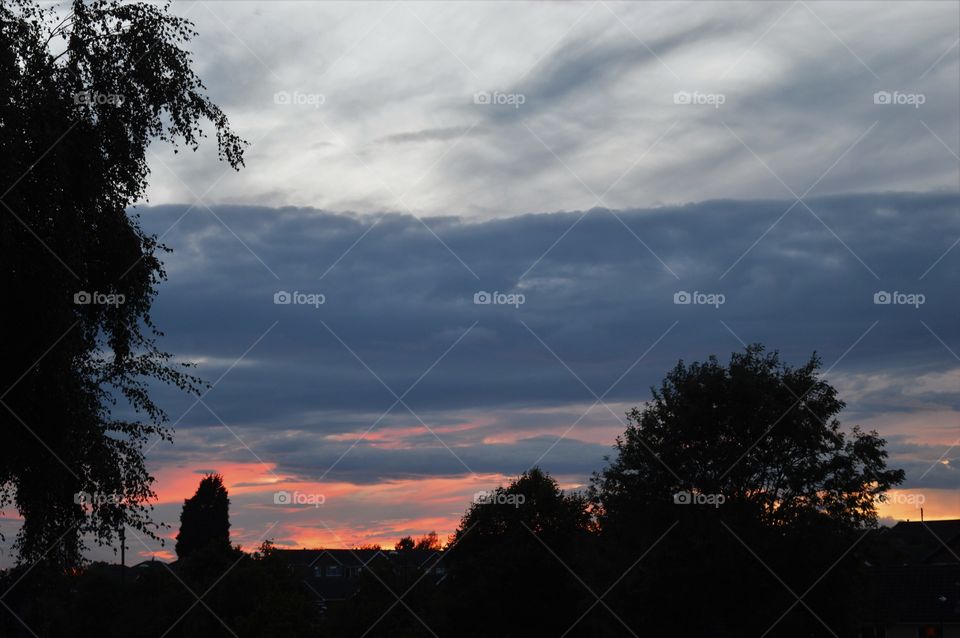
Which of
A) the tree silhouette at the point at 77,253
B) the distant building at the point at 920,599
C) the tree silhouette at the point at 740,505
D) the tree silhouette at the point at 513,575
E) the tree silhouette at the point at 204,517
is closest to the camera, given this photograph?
the tree silhouette at the point at 77,253

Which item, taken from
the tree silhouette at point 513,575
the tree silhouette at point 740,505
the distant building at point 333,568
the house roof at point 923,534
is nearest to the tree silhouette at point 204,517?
the distant building at point 333,568

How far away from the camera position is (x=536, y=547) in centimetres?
7350

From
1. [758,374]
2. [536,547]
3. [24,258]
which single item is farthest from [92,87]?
[536,547]

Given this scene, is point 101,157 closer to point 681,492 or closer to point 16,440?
point 16,440

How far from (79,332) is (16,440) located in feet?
7.27
